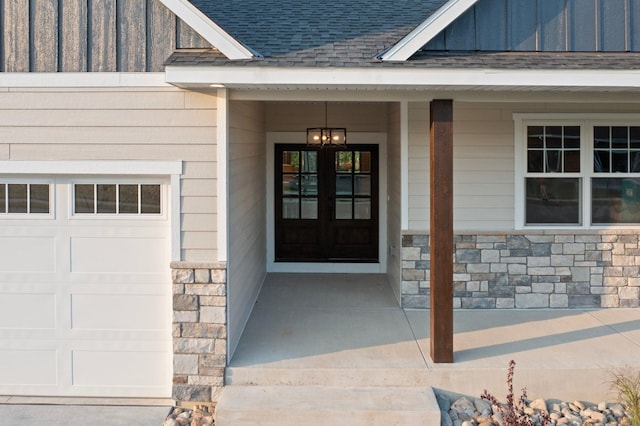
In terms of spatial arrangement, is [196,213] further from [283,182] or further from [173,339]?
[283,182]

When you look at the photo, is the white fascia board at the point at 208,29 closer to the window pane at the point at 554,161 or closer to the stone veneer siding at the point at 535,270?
the stone veneer siding at the point at 535,270

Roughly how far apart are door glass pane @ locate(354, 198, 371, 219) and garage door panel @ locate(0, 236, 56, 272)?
17.4 feet

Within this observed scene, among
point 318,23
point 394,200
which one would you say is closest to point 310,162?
point 394,200

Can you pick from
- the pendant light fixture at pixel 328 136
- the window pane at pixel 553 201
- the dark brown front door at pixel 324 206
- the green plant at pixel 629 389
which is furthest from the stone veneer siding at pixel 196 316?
the dark brown front door at pixel 324 206

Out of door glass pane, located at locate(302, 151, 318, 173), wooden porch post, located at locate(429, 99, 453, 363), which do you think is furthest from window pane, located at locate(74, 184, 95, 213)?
door glass pane, located at locate(302, 151, 318, 173)

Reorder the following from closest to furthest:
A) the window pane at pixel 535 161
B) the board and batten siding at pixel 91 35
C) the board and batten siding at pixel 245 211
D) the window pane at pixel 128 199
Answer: the board and batten siding at pixel 91 35, the window pane at pixel 128 199, the board and batten siding at pixel 245 211, the window pane at pixel 535 161

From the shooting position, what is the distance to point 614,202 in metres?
8.18

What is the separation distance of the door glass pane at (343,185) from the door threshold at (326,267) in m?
1.12

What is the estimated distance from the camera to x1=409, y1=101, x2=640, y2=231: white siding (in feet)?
26.3

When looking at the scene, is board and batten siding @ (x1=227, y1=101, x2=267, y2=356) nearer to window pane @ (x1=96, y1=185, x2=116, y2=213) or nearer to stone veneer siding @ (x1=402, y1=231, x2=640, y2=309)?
window pane @ (x1=96, y1=185, x2=116, y2=213)

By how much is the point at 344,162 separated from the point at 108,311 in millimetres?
5153

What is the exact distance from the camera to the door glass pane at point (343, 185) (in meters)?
10.6

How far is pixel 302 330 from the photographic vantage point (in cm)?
723

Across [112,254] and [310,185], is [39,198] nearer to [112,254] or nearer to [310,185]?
[112,254]
